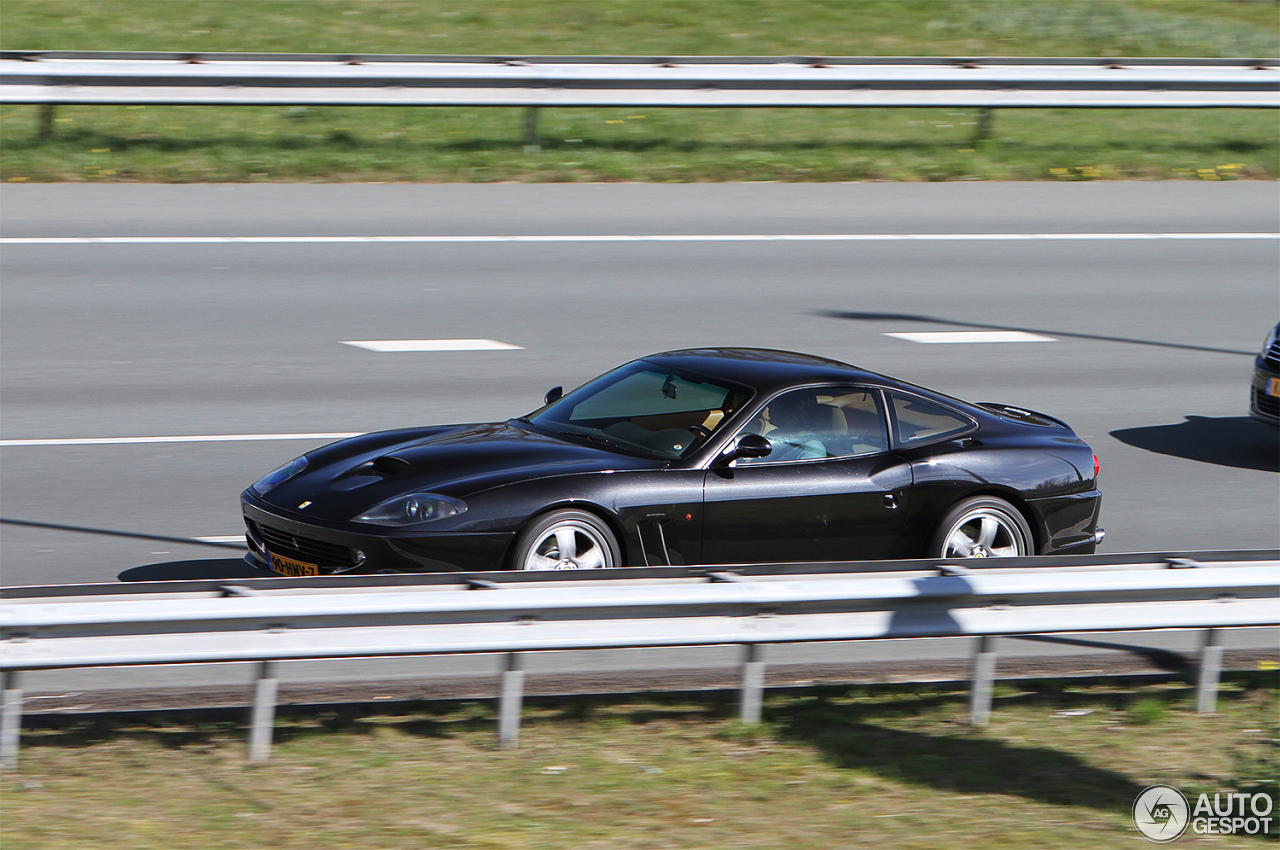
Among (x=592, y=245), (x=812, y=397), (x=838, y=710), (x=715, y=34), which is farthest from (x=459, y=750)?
(x=715, y=34)

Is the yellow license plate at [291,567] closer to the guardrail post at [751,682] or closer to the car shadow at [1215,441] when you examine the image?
the guardrail post at [751,682]

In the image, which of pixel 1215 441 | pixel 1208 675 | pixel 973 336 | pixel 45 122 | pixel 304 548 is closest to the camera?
pixel 1208 675

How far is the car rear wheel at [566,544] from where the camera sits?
24.3 ft

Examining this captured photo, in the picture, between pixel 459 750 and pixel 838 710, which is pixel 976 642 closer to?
pixel 838 710

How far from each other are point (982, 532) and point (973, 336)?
19.1 feet

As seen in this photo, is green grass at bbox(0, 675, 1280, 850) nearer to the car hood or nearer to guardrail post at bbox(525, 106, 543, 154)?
the car hood

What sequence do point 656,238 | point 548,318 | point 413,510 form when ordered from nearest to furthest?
point 413,510 < point 548,318 < point 656,238

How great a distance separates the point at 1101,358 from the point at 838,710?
770 cm

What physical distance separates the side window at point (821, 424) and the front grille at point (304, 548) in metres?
2.00

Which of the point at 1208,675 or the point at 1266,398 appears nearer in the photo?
the point at 1208,675

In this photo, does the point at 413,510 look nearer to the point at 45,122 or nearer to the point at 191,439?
the point at 191,439

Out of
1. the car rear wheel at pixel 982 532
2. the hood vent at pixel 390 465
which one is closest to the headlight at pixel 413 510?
the hood vent at pixel 390 465

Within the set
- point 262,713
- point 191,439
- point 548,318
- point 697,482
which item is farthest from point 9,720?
A: point 548,318

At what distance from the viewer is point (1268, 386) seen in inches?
448
